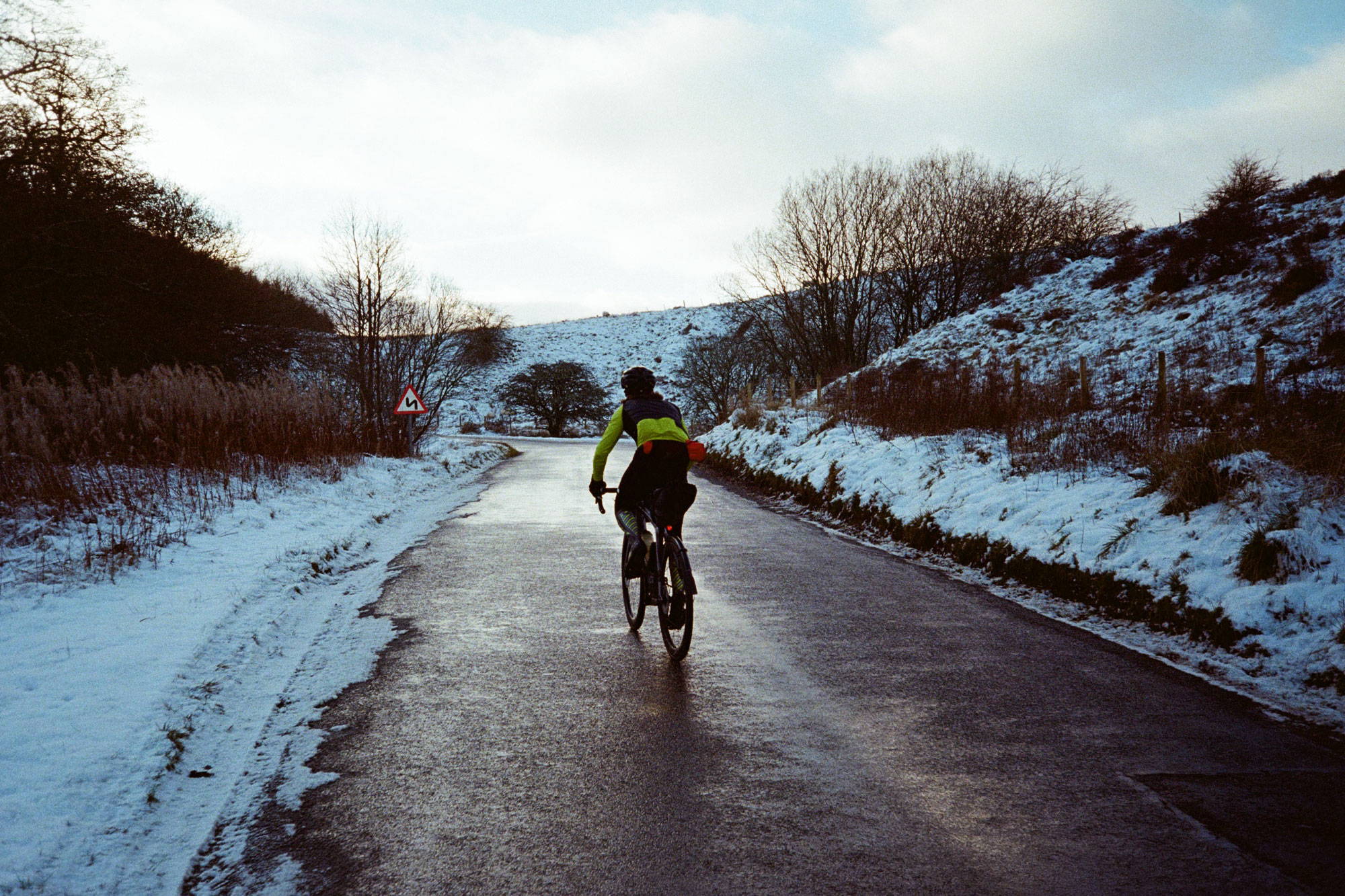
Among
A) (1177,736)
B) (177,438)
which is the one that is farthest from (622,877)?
(177,438)

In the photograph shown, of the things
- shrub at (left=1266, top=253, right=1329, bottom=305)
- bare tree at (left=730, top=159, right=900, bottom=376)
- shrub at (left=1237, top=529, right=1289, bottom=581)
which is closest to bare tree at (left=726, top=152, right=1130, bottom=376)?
bare tree at (left=730, top=159, right=900, bottom=376)

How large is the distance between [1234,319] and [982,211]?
621 inches

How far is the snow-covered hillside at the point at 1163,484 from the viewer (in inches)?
213

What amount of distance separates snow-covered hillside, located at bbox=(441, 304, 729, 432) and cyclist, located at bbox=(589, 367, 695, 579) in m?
54.8

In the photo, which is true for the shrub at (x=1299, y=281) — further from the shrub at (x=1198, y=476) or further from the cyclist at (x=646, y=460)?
the cyclist at (x=646, y=460)

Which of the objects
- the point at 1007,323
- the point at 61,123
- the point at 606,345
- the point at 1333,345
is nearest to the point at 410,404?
the point at 61,123

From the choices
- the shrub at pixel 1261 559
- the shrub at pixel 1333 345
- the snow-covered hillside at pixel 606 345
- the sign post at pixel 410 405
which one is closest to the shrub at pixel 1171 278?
the shrub at pixel 1333 345

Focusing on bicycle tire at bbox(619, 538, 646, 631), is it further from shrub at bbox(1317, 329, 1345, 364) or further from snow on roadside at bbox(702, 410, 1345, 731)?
shrub at bbox(1317, 329, 1345, 364)

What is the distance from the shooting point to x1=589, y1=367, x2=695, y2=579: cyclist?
5.61 meters

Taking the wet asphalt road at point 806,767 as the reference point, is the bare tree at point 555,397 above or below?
above

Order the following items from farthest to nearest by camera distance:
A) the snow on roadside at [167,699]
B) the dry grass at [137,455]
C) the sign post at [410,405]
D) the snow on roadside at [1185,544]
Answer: the sign post at [410,405] → the dry grass at [137,455] → the snow on roadside at [1185,544] → the snow on roadside at [167,699]

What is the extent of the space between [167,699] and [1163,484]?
846 cm

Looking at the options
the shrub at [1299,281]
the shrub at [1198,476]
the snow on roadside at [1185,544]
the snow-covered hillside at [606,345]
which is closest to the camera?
the snow on roadside at [1185,544]

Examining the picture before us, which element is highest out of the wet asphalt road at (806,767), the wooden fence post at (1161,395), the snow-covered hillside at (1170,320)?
the snow-covered hillside at (1170,320)
